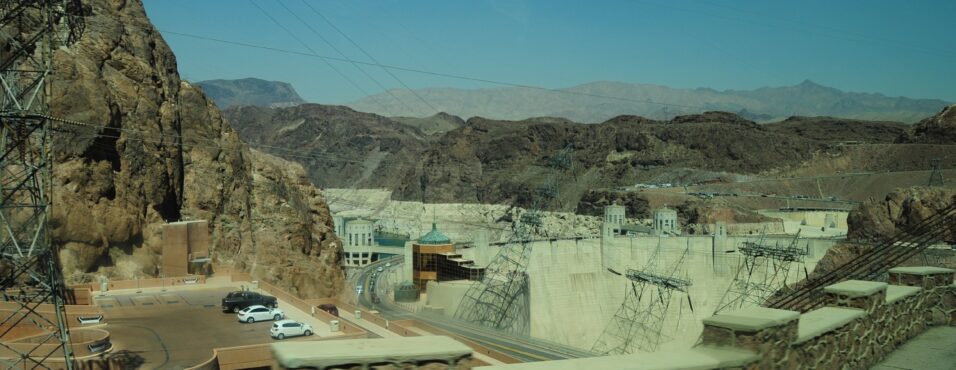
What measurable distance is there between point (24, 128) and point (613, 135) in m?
113

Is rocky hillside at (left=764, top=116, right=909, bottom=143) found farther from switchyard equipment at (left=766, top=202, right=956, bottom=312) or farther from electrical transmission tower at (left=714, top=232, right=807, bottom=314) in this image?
switchyard equipment at (left=766, top=202, right=956, bottom=312)

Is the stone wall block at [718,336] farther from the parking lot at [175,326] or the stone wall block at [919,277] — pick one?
the parking lot at [175,326]

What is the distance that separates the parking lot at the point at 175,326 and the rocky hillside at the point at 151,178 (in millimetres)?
3224

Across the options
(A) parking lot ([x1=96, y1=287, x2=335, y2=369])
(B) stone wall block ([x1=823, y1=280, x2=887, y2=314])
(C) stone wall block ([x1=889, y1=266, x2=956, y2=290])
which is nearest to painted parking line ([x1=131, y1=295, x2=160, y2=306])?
(A) parking lot ([x1=96, y1=287, x2=335, y2=369])

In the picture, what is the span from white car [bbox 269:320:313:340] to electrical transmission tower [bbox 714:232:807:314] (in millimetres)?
32181

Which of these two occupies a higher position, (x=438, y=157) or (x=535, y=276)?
(x=438, y=157)

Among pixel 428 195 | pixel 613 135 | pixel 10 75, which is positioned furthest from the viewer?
pixel 428 195

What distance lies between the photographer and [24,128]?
40.6 ft

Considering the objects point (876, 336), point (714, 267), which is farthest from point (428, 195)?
point (876, 336)

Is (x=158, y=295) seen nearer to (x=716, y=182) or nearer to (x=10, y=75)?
(x=10, y=75)

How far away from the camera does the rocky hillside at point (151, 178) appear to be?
2336 centimetres

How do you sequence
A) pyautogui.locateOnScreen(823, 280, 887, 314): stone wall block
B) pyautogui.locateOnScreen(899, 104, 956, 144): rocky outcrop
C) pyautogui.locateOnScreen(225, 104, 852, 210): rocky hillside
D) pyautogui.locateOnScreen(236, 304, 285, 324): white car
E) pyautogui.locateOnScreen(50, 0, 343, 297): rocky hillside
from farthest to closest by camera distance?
pyautogui.locateOnScreen(225, 104, 852, 210): rocky hillside
pyautogui.locateOnScreen(899, 104, 956, 144): rocky outcrop
pyautogui.locateOnScreen(50, 0, 343, 297): rocky hillside
pyautogui.locateOnScreen(236, 304, 285, 324): white car
pyautogui.locateOnScreen(823, 280, 887, 314): stone wall block

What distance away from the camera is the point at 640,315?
142ft

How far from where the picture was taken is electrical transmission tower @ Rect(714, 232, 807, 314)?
44.2 meters
